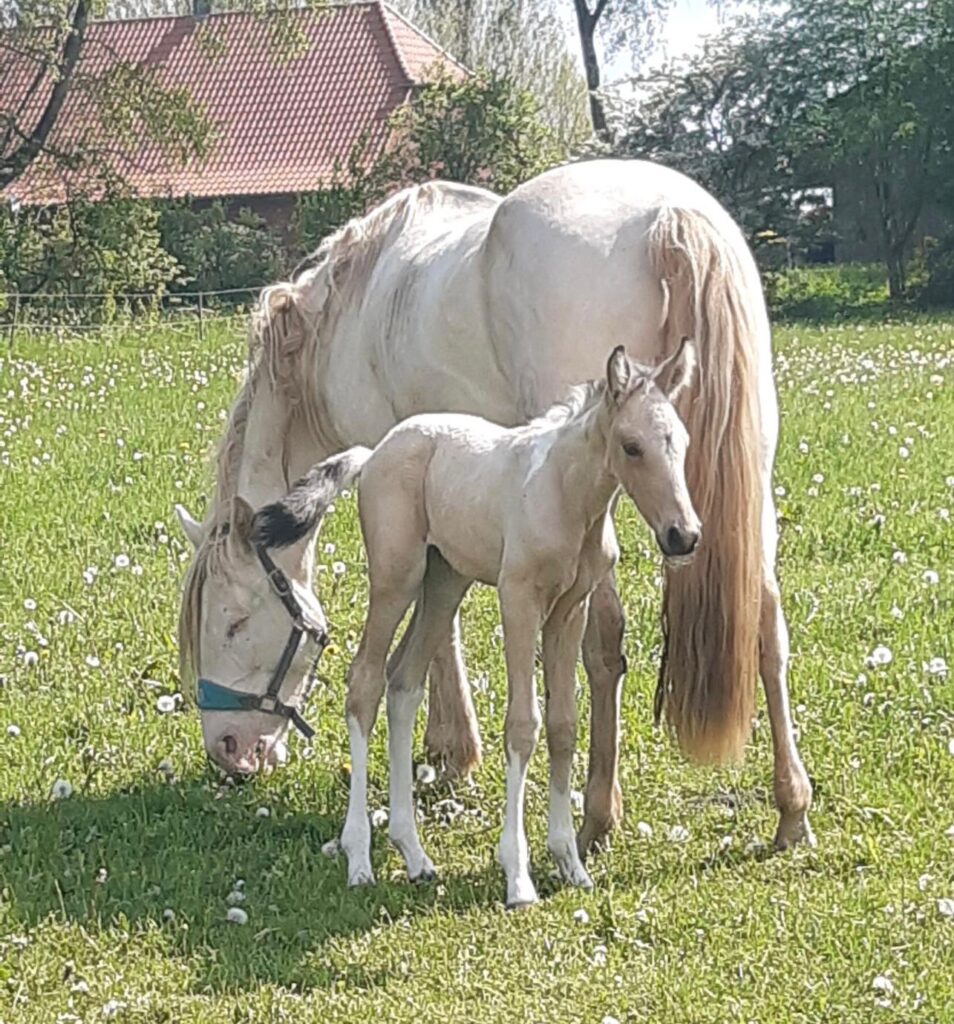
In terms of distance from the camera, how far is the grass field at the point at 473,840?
14.0 feet

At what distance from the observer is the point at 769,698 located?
210 inches

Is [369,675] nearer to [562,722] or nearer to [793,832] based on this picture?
[562,722]

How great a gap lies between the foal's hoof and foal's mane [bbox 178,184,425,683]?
8.10ft

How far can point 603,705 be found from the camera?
17.6 feet

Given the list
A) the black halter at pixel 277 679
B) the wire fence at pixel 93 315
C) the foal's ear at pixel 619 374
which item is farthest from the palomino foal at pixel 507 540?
the wire fence at pixel 93 315

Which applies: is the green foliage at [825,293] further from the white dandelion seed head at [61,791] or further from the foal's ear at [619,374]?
the foal's ear at [619,374]

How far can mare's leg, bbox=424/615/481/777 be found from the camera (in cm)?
622

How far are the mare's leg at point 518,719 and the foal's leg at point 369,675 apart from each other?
46cm

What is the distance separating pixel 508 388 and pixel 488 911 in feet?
5.85

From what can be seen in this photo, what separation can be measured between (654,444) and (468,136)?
2871 centimetres

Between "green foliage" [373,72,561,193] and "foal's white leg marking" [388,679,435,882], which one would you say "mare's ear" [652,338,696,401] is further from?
"green foliage" [373,72,561,193]

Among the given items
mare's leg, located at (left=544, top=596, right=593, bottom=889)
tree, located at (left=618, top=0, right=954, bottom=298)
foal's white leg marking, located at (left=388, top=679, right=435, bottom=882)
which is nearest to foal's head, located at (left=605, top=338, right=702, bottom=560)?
mare's leg, located at (left=544, top=596, right=593, bottom=889)

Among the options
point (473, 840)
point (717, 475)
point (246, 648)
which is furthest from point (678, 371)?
point (246, 648)

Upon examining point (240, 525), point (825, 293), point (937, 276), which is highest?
point (240, 525)
